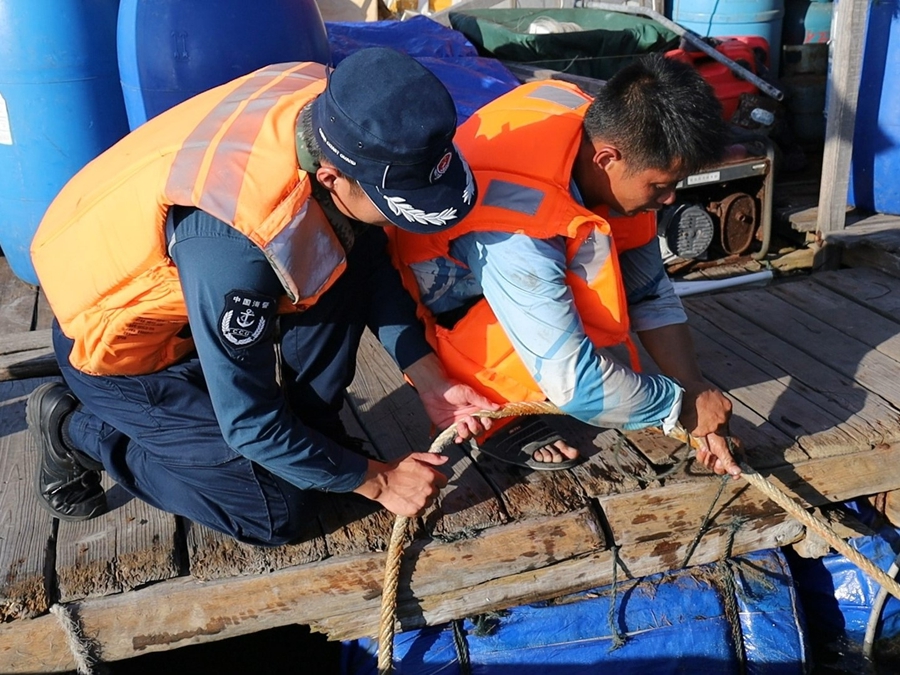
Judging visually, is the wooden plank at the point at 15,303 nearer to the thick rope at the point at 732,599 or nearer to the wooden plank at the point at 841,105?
the thick rope at the point at 732,599

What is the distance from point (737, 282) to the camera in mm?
4250

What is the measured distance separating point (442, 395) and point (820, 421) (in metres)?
1.19

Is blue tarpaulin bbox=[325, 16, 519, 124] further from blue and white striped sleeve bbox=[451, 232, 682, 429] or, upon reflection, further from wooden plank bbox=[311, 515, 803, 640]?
wooden plank bbox=[311, 515, 803, 640]

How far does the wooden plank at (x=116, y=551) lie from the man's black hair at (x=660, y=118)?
149 cm

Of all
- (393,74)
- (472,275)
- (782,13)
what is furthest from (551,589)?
(782,13)

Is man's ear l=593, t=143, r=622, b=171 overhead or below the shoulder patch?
overhead

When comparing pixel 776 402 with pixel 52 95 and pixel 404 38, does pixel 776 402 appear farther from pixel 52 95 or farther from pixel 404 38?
pixel 404 38

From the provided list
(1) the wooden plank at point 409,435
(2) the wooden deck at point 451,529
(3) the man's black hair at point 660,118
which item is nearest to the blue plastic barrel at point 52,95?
(2) the wooden deck at point 451,529

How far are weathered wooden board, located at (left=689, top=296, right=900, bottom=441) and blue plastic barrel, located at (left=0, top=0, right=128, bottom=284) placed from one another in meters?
2.55

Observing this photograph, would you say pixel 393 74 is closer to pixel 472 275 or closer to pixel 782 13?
pixel 472 275

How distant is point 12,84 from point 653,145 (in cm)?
264

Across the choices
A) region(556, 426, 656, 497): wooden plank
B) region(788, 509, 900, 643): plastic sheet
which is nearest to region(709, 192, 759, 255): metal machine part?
region(788, 509, 900, 643): plastic sheet

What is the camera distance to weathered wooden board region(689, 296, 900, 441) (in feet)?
8.87

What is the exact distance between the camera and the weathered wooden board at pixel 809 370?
270cm
